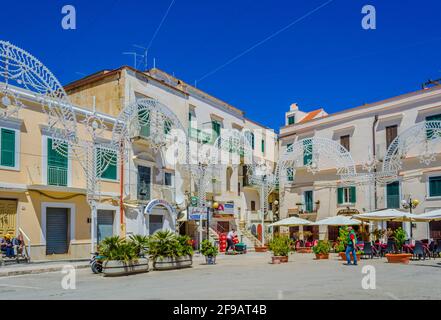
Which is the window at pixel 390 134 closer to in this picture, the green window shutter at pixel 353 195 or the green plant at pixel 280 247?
the green window shutter at pixel 353 195

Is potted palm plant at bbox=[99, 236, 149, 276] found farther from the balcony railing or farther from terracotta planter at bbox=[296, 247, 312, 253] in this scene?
terracotta planter at bbox=[296, 247, 312, 253]

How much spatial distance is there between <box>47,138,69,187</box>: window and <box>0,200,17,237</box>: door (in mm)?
2066

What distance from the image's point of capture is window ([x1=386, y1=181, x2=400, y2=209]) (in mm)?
32875

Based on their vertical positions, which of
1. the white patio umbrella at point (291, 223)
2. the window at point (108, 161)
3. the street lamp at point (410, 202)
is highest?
the window at point (108, 161)

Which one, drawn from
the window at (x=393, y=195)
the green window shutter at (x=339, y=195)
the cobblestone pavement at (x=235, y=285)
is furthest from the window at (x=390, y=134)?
the cobblestone pavement at (x=235, y=285)

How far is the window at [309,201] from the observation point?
38.0m

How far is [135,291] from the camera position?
12.0 metres

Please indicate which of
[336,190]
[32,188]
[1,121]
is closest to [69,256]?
[32,188]

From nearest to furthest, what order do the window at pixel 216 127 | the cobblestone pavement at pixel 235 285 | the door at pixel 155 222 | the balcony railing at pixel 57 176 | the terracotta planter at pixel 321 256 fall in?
the cobblestone pavement at pixel 235 285
the balcony railing at pixel 57 176
the terracotta planter at pixel 321 256
the door at pixel 155 222
the window at pixel 216 127

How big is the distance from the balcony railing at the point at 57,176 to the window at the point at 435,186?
2137 cm

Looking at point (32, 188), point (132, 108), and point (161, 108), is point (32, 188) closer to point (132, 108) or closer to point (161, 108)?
point (132, 108)

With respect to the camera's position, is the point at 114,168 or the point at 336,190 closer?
the point at 114,168

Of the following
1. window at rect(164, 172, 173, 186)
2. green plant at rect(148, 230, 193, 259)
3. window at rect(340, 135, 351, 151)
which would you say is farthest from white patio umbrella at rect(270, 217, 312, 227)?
green plant at rect(148, 230, 193, 259)
